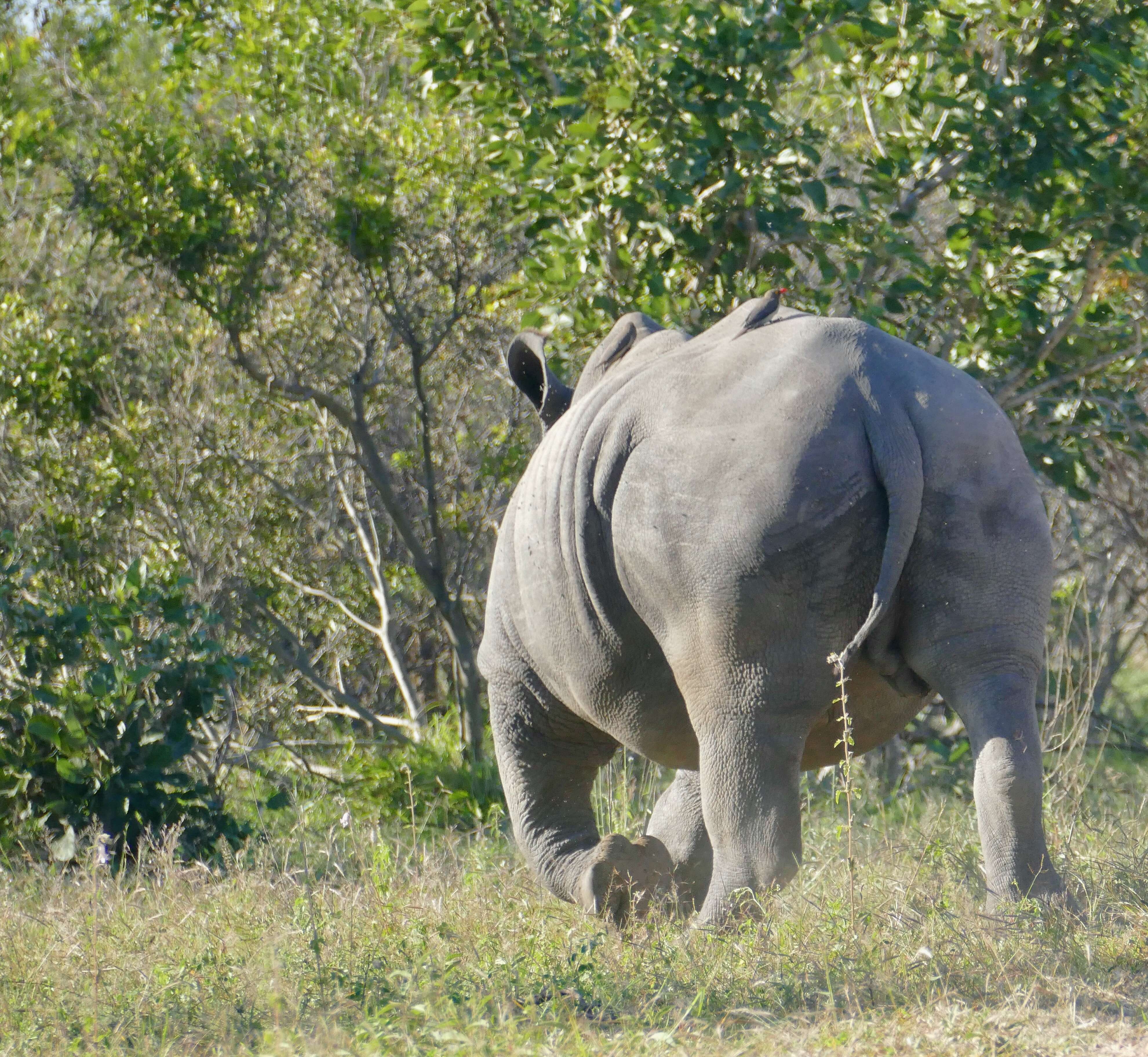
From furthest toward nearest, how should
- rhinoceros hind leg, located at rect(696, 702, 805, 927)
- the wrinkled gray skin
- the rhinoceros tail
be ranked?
rhinoceros hind leg, located at rect(696, 702, 805, 927) → the wrinkled gray skin → the rhinoceros tail

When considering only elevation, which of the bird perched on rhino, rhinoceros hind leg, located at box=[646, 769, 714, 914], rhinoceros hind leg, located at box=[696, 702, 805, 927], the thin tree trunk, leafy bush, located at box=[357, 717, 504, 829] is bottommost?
leafy bush, located at box=[357, 717, 504, 829]

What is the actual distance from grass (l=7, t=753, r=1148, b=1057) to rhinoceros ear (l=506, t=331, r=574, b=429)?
4.76 ft

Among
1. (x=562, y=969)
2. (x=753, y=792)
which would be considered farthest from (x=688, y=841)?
(x=562, y=969)

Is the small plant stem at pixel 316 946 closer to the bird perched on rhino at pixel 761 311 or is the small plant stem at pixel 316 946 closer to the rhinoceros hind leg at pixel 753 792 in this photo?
the rhinoceros hind leg at pixel 753 792

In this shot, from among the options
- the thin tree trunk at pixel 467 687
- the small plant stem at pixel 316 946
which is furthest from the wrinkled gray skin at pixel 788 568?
the thin tree trunk at pixel 467 687

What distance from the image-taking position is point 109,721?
19.9 ft

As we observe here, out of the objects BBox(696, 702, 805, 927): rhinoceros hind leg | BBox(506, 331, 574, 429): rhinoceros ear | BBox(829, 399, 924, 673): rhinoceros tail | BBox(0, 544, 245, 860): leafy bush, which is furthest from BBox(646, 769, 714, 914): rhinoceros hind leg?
BBox(0, 544, 245, 860): leafy bush

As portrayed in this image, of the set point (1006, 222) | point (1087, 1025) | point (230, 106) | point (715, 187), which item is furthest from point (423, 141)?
point (1087, 1025)

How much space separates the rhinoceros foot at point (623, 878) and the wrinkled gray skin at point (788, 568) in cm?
39

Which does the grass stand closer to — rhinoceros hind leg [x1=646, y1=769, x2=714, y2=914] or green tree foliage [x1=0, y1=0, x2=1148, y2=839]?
rhinoceros hind leg [x1=646, y1=769, x2=714, y2=914]

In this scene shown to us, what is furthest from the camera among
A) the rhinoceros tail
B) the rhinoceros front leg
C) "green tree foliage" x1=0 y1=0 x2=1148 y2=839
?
"green tree foliage" x1=0 y1=0 x2=1148 y2=839

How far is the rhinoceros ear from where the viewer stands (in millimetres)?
4488

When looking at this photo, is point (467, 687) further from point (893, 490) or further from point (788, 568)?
point (893, 490)

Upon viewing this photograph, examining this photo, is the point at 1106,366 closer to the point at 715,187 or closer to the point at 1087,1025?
the point at 715,187
